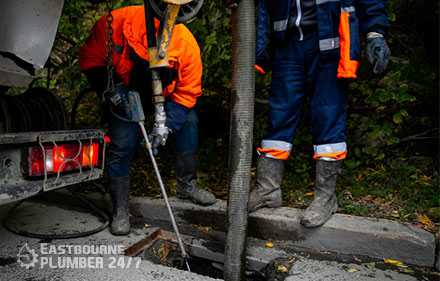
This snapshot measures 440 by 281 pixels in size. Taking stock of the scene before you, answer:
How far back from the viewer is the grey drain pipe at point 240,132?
1.80 meters

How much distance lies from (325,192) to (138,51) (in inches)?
64.4

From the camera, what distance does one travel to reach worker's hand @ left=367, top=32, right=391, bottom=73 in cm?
208

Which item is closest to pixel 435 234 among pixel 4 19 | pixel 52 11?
pixel 52 11

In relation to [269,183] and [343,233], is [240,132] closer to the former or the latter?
[269,183]

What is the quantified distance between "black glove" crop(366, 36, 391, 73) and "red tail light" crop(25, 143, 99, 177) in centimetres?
185

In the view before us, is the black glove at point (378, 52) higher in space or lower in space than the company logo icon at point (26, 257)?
higher

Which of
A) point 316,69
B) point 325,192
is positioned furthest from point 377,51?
point 325,192

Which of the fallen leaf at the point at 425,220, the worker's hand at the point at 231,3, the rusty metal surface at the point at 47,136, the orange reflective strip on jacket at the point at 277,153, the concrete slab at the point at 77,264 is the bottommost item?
the concrete slab at the point at 77,264

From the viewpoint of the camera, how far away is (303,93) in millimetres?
2479

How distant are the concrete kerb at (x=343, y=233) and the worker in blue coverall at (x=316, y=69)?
10 cm

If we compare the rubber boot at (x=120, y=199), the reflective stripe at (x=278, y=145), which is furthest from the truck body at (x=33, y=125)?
the reflective stripe at (x=278, y=145)

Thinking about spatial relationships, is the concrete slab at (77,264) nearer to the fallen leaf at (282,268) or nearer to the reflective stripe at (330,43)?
the fallen leaf at (282,268)

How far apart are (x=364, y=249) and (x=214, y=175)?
5.89ft

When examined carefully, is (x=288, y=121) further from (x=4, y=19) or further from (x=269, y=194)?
(x=4, y=19)
